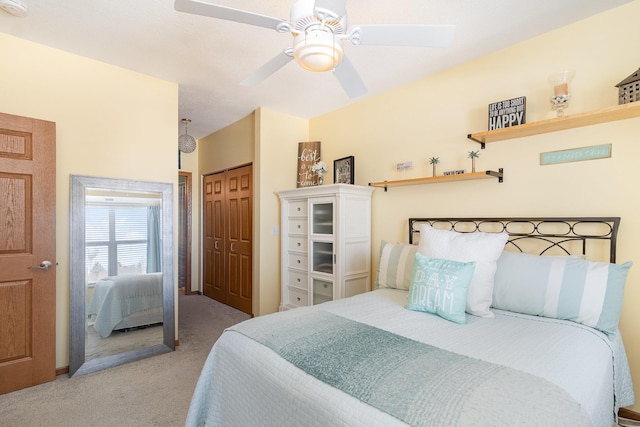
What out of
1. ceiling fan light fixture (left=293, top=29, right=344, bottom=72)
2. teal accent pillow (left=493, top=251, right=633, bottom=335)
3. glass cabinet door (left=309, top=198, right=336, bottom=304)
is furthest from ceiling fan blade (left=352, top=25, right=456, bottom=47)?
glass cabinet door (left=309, top=198, right=336, bottom=304)

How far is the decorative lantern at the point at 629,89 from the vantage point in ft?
5.50

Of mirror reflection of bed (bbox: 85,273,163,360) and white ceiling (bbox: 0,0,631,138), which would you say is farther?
mirror reflection of bed (bbox: 85,273,163,360)

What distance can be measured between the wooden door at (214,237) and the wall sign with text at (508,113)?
354 centimetres

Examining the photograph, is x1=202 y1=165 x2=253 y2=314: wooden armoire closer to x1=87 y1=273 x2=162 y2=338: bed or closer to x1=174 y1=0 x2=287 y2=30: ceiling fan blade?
x1=87 y1=273 x2=162 y2=338: bed

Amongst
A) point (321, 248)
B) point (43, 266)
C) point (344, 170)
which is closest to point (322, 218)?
point (321, 248)

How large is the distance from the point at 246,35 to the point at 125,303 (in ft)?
8.10

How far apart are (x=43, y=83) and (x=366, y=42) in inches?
98.6

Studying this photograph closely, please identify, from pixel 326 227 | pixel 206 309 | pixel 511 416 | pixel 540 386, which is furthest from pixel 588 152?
pixel 206 309

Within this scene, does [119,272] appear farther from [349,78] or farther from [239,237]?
[349,78]

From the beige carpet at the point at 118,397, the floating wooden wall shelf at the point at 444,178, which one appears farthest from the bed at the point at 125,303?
the floating wooden wall shelf at the point at 444,178

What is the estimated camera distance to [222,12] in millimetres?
1300

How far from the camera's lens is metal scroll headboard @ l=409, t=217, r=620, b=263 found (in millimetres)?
1879

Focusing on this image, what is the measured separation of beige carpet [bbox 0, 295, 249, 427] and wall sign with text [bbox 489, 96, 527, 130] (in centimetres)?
290

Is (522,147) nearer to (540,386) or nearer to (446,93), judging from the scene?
(446,93)
